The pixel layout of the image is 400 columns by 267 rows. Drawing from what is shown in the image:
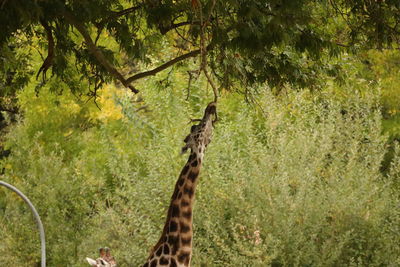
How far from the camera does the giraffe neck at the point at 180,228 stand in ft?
16.6

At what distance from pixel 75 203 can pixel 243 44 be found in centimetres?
582

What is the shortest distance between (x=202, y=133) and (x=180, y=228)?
652 mm

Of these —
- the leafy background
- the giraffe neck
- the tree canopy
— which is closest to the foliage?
the leafy background

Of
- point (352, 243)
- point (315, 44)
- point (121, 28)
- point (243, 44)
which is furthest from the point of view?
point (352, 243)

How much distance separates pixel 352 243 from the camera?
27.9 ft

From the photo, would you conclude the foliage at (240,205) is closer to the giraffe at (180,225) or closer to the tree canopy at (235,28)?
the tree canopy at (235,28)

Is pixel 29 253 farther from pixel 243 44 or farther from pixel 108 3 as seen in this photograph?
pixel 243 44

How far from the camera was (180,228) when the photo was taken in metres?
5.05

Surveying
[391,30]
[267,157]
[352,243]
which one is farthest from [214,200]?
[391,30]

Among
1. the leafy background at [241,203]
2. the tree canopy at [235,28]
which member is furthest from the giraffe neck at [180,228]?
the leafy background at [241,203]

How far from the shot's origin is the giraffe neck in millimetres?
5062

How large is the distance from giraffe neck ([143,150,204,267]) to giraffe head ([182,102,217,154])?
0.14ft

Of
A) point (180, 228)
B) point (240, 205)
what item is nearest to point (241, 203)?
point (240, 205)

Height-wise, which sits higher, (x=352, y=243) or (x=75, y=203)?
(x=75, y=203)
